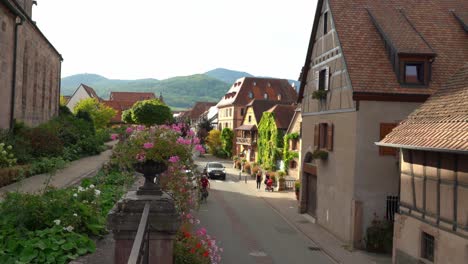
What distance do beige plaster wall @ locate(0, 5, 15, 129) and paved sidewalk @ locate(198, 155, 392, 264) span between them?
50.2 ft

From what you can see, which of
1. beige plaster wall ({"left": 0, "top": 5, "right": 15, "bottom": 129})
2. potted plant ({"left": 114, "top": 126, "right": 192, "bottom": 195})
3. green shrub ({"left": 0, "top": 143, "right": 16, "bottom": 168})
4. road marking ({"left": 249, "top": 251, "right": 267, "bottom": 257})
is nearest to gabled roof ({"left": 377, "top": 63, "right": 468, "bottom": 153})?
road marking ({"left": 249, "top": 251, "right": 267, "bottom": 257})

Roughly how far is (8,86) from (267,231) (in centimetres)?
1456

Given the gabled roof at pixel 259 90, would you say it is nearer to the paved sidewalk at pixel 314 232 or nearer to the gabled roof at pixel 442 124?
the paved sidewalk at pixel 314 232

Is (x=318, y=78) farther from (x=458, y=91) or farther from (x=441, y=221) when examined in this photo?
(x=441, y=221)

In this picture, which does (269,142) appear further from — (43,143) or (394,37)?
(394,37)

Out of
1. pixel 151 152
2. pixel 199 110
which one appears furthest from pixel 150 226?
pixel 199 110

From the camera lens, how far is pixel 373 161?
728 inches

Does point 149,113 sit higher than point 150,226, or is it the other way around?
point 149,113

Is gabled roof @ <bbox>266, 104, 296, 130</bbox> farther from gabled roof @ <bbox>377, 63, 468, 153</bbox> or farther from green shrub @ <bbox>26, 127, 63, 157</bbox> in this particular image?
gabled roof @ <bbox>377, 63, 468, 153</bbox>

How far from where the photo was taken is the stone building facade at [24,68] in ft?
72.7

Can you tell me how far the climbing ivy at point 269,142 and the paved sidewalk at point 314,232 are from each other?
34.8 ft

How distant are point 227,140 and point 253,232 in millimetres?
50614

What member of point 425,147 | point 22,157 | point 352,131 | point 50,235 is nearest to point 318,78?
point 352,131

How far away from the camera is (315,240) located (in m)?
20.2
